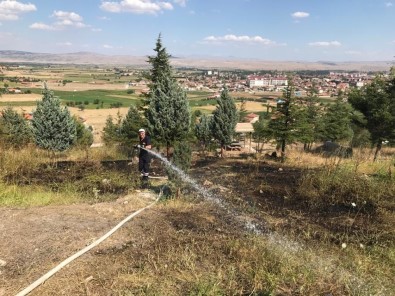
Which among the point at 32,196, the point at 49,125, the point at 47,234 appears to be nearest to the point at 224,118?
the point at 49,125

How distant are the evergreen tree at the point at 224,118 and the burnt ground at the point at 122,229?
13.4 metres

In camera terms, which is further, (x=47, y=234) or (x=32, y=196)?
(x=32, y=196)

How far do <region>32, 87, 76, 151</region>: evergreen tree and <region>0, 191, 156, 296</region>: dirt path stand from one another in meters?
10.4

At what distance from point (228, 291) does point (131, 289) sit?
107cm

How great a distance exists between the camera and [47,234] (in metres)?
4.77

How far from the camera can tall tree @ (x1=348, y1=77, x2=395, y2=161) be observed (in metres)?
17.8

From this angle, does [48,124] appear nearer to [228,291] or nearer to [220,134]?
[220,134]

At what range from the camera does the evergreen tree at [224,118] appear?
20.3m

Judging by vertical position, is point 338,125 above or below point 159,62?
below

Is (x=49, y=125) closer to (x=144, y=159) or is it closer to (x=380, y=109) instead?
(x=144, y=159)

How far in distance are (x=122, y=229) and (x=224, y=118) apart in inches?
647

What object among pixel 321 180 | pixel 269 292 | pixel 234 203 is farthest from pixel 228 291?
pixel 321 180

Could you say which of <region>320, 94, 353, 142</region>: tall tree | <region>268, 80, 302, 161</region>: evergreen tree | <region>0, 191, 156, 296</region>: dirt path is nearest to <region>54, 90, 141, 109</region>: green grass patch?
<region>320, 94, 353, 142</region>: tall tree

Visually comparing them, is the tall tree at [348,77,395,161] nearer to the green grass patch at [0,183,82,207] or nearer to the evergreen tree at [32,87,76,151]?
the green grass patch at [0,183,82,207]
